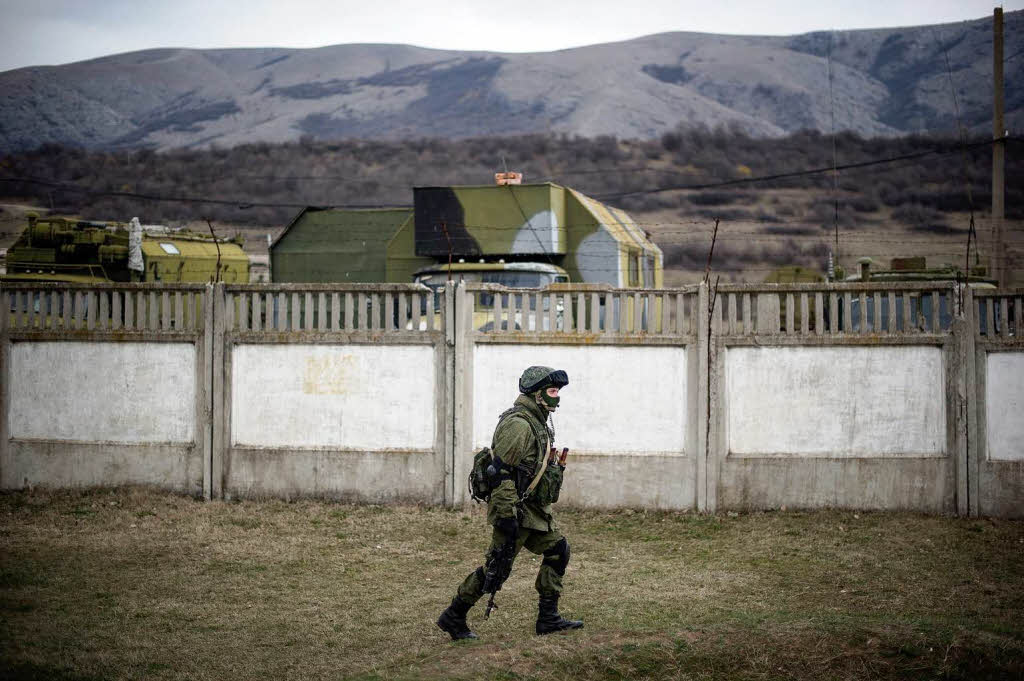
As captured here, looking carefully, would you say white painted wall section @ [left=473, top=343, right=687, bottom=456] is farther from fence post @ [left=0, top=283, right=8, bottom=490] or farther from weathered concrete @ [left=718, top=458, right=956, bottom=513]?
fence post @ [left=0, top=283, right=8, bottom=490]

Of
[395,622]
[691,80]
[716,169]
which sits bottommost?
[395,622]

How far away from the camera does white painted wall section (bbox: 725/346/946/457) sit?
33.0 ft

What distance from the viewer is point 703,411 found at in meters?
10.2

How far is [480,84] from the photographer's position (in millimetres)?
140875

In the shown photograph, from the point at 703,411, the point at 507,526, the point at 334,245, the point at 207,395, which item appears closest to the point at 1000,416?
the point at 703,411

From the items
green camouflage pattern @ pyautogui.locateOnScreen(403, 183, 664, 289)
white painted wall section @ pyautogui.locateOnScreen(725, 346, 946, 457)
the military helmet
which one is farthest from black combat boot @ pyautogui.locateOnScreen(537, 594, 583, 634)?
green camouflage pattern @ pyautogui.locateOnScreen(403, 183, 664, 289)

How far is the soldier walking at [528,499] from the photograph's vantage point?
6.20m

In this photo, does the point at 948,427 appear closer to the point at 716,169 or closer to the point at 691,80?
the point at 716,169

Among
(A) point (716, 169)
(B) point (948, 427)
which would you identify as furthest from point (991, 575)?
(A) point (716, 169)

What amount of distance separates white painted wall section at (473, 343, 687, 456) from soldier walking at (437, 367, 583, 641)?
12.4 ft

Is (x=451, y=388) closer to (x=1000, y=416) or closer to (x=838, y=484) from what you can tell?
(x=838, y=484)

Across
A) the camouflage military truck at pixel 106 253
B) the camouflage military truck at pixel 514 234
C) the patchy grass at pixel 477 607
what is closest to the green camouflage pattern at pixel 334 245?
the camouflage military truck at pixel 106 253

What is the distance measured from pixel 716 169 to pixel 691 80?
7982 centimetres

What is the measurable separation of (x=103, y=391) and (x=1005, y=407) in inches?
379
